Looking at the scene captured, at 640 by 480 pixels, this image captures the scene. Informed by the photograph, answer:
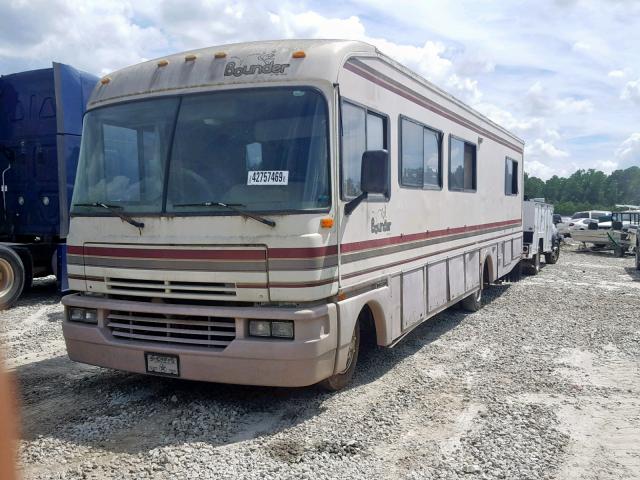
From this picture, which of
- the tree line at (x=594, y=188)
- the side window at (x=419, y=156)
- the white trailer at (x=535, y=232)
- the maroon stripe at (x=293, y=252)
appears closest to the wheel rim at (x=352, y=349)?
the maroon stripe at (x=293, y=252)

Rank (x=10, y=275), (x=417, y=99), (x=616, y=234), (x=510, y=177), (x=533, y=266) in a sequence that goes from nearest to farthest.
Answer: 1. (x=417, y=99)
2. (x=10, y=275)
3. (x=510, y=177)
4. (x=533, y=266)
5. (x=616, y=234)

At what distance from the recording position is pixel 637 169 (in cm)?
8369

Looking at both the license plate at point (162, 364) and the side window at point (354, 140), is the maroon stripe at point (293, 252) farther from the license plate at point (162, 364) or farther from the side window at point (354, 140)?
the license plate at point (162, 364)

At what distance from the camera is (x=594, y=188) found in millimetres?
84000

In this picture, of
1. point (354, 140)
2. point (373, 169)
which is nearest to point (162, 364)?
point (373, 169)

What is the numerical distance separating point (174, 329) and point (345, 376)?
1.66 m

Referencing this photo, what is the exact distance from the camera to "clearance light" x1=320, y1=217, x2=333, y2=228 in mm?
4805

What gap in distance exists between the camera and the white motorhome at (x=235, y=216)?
4750mm

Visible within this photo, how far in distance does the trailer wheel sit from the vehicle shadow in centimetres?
373

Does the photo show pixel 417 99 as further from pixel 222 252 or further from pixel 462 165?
pixel 222 252

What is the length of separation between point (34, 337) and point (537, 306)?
8.04 metres

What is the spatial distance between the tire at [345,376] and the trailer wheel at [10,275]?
6598 millimetres

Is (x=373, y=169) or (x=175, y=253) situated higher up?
(x=373, y=169)

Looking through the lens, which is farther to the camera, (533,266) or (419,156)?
(533,266)
